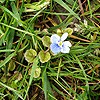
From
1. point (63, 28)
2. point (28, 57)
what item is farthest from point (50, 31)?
point (28, 57)

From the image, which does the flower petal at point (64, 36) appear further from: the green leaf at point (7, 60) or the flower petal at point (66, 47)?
the green leaf at point (7, 60)

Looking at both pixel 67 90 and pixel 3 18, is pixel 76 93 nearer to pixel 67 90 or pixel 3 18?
pixel 67 90

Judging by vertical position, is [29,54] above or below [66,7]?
below

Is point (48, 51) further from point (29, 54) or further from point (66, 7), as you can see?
point (66, 7)

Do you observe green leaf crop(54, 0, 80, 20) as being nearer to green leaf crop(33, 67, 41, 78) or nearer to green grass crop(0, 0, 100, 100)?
green grass crop(0, 0, 100, 100)

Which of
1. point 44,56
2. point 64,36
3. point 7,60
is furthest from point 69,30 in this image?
point 7,60

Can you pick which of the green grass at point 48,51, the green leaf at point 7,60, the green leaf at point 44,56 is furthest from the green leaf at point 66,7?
the green leaf at point 7,60
